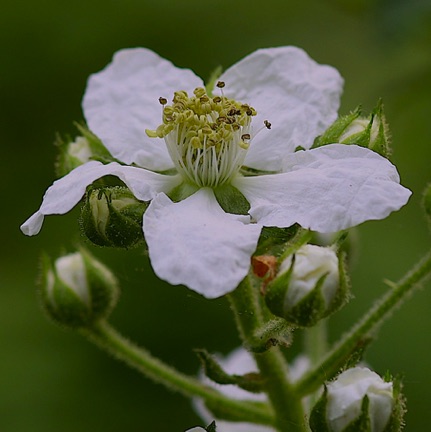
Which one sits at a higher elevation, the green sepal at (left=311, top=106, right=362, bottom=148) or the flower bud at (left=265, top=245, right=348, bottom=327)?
the green sepal at (left=311, top=106, right=362, bottom=148)

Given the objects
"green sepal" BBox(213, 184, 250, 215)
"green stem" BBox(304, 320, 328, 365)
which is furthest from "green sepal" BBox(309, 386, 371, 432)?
"green stem" BBox(304, 320, 328, 365)

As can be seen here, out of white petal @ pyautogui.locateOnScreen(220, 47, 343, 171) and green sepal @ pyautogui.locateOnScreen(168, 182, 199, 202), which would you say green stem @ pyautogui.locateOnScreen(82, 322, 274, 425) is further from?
white petal @ pyautogui.locateOnScreen(220, 47, 343, 171)

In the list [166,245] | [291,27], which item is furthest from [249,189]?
[291,27]

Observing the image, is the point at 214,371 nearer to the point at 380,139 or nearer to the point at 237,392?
the point at 380,139

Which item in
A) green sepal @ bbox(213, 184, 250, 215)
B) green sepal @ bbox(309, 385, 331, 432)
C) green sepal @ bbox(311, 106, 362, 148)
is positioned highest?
green sepal @ bbox(311, 106, 362, 148)

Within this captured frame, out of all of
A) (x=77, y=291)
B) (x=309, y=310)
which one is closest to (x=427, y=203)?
(x=309, y=310)

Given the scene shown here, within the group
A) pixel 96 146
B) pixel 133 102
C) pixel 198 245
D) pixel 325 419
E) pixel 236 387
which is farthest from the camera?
pixel 236 387
